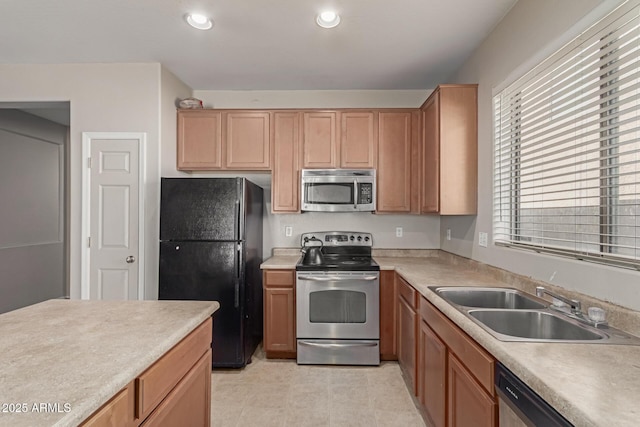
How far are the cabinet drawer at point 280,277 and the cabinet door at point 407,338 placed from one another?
959 mm

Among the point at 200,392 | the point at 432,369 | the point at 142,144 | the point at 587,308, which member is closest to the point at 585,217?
the point at 587,308

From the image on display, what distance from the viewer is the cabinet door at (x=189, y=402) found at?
1098mm

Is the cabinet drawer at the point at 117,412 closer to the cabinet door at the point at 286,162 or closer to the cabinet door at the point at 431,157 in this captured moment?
the cabinet door at the point at 431,157

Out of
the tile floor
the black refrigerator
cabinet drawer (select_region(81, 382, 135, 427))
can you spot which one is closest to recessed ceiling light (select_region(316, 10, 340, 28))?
the black refrigerator

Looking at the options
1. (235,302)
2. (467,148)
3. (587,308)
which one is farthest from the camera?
(235,302)

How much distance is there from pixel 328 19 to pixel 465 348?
2084 millimetres

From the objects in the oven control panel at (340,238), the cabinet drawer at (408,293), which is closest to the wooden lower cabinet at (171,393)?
the cabinet drawer at (408,293)

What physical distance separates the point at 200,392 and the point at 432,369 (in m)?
1.25

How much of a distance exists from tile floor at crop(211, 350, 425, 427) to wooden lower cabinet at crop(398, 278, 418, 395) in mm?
162

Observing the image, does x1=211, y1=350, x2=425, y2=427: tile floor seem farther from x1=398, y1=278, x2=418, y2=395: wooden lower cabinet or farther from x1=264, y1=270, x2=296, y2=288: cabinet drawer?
x1=264, y1=270, x2=296, y2=288: cabinet drawer

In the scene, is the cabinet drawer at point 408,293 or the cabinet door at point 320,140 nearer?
the cabinet drawer at point 408,293

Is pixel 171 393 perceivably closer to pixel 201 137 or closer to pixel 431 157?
pixel 431 157

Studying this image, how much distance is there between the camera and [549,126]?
178 cm

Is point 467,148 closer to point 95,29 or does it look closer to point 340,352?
point 340,352
